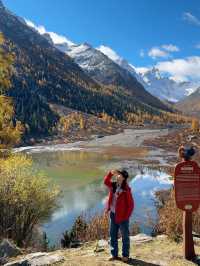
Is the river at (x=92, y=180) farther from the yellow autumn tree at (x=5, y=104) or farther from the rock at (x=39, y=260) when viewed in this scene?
the rock at (x=39, y=260)

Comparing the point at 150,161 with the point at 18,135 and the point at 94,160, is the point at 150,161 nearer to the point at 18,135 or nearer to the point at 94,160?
the point at 94,160

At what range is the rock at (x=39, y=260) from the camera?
14609 mm

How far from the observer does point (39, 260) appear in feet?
49.0

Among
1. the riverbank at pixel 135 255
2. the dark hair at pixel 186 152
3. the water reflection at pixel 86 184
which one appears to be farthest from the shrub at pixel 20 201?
the dark hair at pixel 186 152

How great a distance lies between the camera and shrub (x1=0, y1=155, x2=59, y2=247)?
22359mm

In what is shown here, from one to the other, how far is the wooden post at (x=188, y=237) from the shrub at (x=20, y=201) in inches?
404

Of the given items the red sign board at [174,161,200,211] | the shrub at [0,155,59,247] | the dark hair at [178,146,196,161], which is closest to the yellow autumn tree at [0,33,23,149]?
the shrub at [0,155,59,247]

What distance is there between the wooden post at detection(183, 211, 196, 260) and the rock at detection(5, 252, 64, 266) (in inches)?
154

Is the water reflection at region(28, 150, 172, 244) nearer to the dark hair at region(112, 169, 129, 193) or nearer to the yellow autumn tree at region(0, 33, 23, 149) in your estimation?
the yellow autumn tree at region(0, 33, 23, 149)

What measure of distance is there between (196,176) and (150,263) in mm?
2975

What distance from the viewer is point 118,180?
45.5 feet

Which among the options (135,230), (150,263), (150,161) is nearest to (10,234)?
(135,230)

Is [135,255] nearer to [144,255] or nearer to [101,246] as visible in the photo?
[144,255]

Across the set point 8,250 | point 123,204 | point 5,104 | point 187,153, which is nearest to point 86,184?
point 5,104
